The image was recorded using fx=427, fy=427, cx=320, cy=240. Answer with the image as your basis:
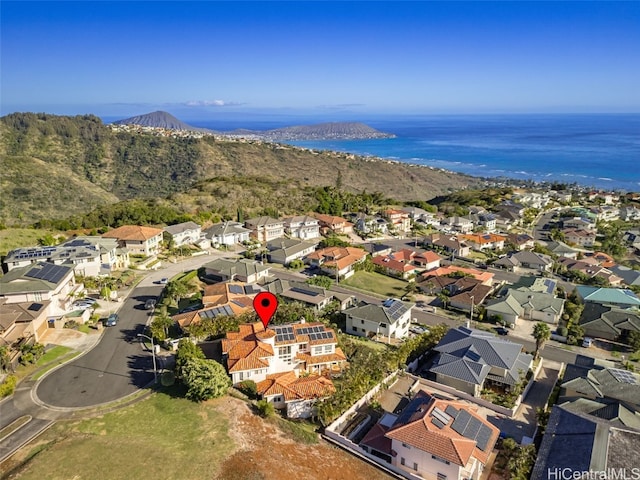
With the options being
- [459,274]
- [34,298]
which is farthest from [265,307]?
[459,274]

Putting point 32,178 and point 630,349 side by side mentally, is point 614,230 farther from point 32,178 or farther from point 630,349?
point 32,178

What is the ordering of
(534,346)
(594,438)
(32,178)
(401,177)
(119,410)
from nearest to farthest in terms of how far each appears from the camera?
(594,438) → (119,410) → (534,346) → (32,178) → (401,177)

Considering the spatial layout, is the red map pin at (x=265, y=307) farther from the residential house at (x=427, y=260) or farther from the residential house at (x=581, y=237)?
the residential house at (x=581, y=237)

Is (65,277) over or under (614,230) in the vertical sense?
over

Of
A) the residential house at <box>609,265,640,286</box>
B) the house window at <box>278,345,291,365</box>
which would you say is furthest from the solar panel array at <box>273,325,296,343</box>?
the residential house at <box>609,265,640,286</box>

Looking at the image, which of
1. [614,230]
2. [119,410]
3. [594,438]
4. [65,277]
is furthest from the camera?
[614,230]

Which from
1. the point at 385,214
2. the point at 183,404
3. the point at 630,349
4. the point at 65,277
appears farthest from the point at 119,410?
the point at 385,214

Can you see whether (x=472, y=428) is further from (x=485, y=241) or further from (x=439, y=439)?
(x=485, y=241)
